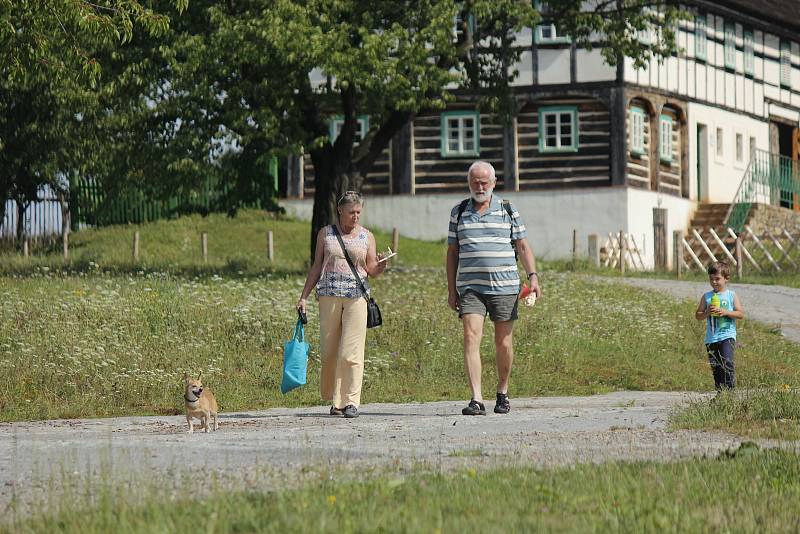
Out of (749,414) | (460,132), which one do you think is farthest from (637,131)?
(749,414)

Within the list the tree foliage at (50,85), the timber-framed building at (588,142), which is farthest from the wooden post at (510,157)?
the tree foliage at (50,85)

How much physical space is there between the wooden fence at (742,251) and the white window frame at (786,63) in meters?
9.81

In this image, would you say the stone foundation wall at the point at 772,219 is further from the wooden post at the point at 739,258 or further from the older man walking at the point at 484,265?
the older man walking at the point at 484,265

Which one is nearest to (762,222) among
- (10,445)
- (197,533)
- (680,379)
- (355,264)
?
(680,379)

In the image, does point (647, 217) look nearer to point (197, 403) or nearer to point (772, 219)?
point (772, 219)

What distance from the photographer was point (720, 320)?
13875 millimetres

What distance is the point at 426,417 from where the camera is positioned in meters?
12.3

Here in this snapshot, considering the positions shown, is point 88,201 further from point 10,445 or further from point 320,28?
point 10,445

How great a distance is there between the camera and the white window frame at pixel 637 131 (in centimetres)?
3988

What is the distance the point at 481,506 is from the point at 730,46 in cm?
3944

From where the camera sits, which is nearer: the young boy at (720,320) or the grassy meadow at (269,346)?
the young boy at (720,320)

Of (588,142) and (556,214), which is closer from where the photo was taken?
(556,214)

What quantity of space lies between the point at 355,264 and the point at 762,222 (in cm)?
3032

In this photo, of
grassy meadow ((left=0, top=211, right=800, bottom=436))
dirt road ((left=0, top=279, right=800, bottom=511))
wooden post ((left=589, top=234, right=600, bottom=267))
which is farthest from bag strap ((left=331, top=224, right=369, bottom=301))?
wooden post ((left=589, top=234, right=600, bottom=267))
